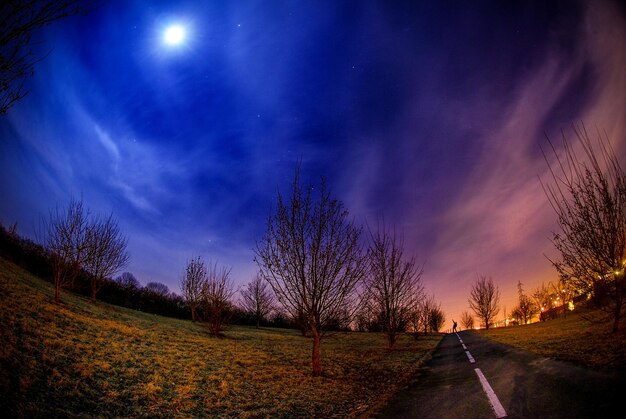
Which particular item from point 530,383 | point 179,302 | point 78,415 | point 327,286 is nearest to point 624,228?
point 530,383

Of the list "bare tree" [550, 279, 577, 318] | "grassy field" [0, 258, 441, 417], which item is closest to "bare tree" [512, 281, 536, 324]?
"bare tree" [550, 279, 577, 318]

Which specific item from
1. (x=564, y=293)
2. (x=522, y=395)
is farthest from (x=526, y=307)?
(x=522, y=395)

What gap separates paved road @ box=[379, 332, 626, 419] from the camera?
3957 millimetres

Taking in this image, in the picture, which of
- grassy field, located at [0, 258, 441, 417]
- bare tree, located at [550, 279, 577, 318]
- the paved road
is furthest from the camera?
bare tree, located at [550, 279, 577, 318]

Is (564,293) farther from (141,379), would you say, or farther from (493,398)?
(141,379)

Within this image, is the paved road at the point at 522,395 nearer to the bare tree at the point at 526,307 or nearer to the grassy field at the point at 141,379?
the grassy field at the point at 141,379

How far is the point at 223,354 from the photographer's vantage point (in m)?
11.8

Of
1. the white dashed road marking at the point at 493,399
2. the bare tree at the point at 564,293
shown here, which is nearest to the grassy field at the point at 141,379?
the white dashed road marking at the point at 493,399

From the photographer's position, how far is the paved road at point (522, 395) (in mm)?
3957

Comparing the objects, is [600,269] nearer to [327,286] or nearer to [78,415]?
[327,286]

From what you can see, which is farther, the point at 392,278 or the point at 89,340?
the point at 392,278

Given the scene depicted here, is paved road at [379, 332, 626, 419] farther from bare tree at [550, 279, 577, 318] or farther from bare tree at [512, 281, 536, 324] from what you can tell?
bare tree at [512, 281, 536, 324]

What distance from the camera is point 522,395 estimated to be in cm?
495

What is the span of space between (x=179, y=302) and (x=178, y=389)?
101 feet
